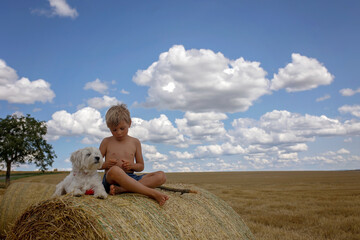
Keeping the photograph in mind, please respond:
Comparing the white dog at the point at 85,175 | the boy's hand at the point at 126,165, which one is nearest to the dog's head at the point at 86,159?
the white dog at the point at 85,175

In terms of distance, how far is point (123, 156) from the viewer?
14.5 ft

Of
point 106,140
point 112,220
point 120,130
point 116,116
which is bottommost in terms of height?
point 112,220

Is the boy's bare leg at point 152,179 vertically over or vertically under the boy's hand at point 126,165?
under

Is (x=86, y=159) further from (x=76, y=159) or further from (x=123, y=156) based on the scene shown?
(x=123, y=156)

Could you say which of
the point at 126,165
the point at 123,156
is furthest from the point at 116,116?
the point at 126,165

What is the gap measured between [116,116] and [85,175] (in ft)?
3.10

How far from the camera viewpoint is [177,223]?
3.78 m

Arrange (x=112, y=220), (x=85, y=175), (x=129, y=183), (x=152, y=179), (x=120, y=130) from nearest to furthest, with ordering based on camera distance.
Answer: (x=112, y=220), (x=85, y=175), (x=129, y=183), (x=152, y=179), (x=120, y=130)

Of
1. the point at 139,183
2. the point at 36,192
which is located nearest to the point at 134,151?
the point at 139,183

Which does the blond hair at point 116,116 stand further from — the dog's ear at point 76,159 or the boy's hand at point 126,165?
the dog's ear at point 76,159

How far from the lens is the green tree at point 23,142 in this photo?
26.8 metres

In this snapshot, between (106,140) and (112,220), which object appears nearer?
(112,220)

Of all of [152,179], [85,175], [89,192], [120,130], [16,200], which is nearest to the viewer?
[89,192]

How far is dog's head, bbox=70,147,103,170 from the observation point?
11.9 feet
